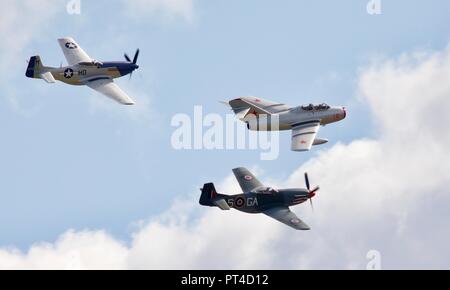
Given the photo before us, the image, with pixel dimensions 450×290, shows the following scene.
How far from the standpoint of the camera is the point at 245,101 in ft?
288

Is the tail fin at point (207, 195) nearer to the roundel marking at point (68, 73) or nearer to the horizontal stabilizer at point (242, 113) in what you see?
the horizontal stabilizer at point (242, 113)

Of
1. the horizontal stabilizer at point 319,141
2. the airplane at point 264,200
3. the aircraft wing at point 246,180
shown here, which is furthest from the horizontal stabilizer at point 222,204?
the horizontal stabilizer at point 319,141

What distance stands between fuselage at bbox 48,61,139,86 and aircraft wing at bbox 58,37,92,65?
3984 millimetres

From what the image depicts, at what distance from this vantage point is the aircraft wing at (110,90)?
8675 centimetres

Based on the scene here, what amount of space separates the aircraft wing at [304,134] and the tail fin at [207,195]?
913 cm

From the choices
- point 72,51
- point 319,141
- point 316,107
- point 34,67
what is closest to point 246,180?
point 319,141

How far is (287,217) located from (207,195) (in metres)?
6.81

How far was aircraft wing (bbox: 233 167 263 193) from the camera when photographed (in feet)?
259

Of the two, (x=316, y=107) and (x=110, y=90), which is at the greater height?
(x=110, y=90)

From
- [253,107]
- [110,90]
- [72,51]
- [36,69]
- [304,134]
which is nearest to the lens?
[304,134]

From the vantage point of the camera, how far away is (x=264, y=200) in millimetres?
76000

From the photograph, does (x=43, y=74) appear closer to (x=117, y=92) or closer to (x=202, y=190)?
(x=117, y=92)

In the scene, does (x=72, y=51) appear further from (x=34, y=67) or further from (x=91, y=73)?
(x=34, y=67)
